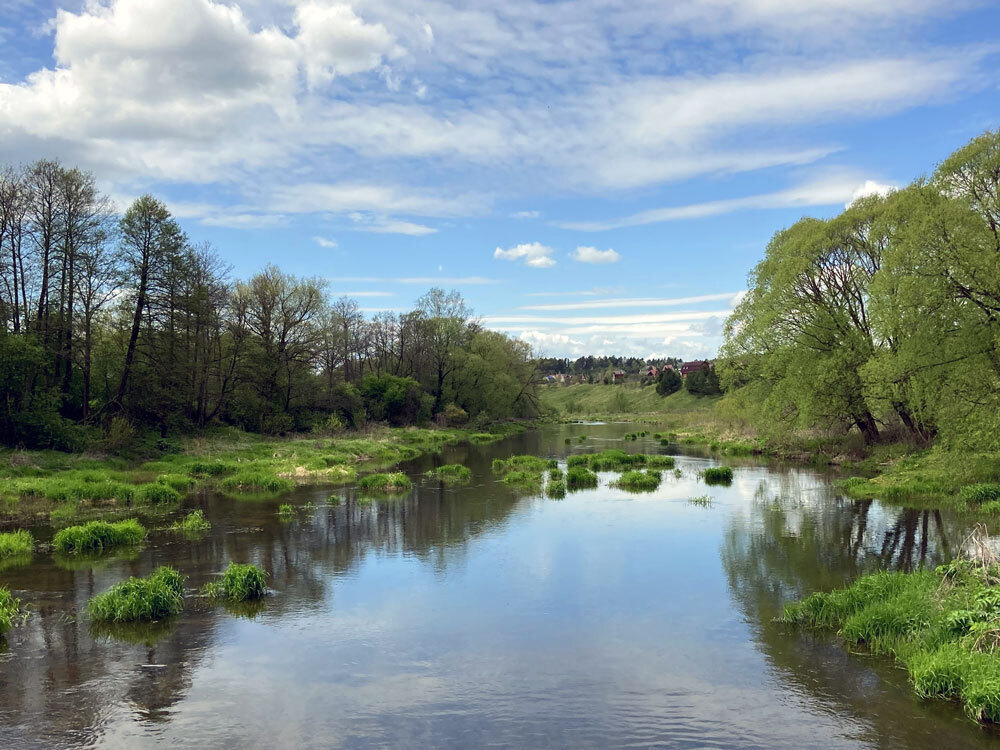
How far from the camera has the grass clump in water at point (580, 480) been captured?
33284 mm

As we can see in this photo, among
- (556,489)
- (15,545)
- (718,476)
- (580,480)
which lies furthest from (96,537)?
(718,476)

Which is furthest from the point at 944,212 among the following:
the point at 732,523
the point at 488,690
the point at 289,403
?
the point at 289,403

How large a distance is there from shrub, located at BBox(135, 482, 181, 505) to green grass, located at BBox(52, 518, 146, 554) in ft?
22.1

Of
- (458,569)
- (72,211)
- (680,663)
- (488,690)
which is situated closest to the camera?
(488,690)

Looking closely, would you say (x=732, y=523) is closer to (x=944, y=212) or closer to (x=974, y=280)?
(x=974, y=280)

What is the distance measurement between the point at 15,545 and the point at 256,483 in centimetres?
1385

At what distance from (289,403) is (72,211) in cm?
2425

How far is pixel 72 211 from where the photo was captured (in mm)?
35312

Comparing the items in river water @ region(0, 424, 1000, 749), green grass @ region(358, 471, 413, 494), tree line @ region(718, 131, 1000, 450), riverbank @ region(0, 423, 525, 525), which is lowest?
river water @ region(0, 424, 1000, 749)

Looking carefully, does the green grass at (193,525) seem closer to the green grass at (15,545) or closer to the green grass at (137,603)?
the green grass at (15,545)

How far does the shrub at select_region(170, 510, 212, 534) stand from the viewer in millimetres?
22052

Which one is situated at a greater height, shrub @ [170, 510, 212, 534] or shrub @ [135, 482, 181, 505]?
shrub @ [135, 482, 181, 505]

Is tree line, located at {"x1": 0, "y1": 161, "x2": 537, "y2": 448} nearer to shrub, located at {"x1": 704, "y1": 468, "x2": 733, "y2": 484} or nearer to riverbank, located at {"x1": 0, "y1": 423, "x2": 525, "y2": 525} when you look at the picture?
riverbank, located at {"x1": 0, "y1": 423, "x2": 525, "y2": 525}

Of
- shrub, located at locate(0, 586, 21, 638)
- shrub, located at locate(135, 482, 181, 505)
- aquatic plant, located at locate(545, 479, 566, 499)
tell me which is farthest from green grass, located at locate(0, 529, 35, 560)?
aquatic plant, located at locate(545, 479, 566, 499)
